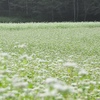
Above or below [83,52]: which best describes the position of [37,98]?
above

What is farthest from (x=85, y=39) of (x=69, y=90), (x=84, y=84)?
(x=69, y=90)

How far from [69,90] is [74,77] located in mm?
2523

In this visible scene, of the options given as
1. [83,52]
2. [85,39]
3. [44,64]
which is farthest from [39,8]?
[44,64]

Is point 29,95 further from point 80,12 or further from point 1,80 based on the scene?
point 80,12

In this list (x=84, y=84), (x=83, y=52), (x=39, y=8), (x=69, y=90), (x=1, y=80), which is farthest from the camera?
(x=39, y=8)

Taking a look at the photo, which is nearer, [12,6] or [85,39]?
[85,39]

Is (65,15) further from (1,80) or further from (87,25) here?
(1,80)

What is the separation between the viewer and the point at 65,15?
52.3m

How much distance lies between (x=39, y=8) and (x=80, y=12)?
6820 mm

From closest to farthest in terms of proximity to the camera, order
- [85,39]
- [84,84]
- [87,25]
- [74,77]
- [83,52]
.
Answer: [84,84], [74,77], [83,52], [85,39], [87,25]

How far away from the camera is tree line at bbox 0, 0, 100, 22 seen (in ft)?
165

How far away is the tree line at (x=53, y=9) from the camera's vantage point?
165ft

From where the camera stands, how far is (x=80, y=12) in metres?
52.9

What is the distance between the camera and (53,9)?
5147 centimetres
